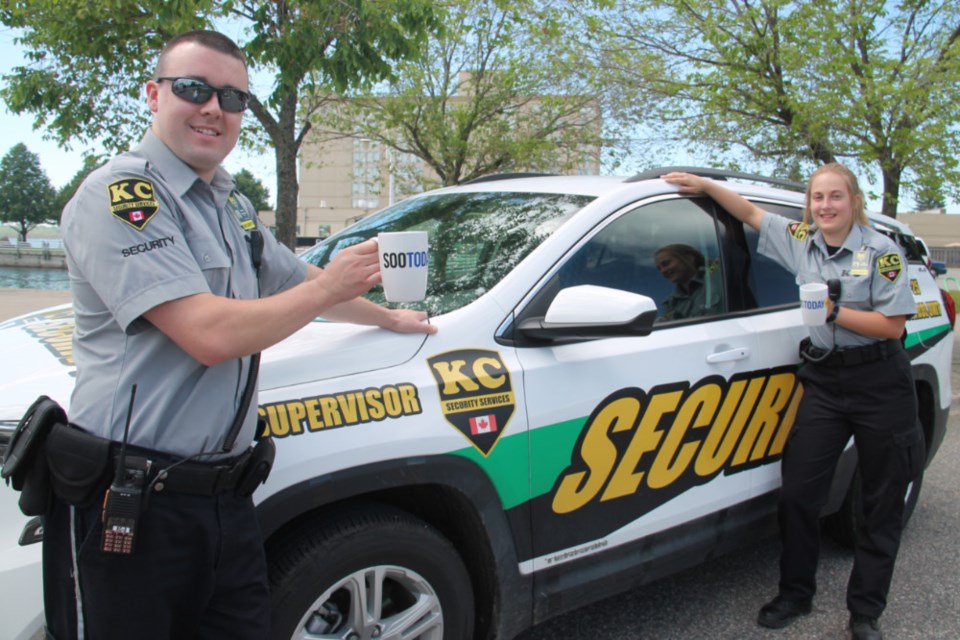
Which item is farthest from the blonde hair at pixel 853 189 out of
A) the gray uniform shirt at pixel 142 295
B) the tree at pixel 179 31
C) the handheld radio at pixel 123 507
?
the tree at pixel 179 31

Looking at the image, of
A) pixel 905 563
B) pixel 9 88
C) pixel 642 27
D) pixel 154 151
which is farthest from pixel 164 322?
pixel 642 27

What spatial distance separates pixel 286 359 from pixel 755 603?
7.85 ft

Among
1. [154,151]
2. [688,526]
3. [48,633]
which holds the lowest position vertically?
[688,526]

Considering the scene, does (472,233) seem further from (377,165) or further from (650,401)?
(377,165)

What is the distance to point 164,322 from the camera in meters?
1.49

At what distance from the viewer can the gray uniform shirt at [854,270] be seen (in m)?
2.94

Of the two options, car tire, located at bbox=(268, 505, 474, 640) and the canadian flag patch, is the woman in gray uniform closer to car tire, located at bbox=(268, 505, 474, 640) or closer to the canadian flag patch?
the canadian flag patch

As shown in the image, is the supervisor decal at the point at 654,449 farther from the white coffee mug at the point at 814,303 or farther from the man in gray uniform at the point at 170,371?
the man in gray uniform at the point at 170,371

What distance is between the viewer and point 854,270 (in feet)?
9.77

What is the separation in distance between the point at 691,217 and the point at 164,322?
7.18 ft

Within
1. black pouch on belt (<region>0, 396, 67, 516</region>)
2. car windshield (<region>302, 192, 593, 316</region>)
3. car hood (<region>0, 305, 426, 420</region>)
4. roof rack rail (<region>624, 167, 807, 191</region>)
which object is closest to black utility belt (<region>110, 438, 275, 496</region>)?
black pouch on belt (<region>0, 396, 67, 516</region>)

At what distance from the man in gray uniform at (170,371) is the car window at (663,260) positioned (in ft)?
3.98

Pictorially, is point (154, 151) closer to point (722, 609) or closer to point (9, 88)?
point (722, 609)

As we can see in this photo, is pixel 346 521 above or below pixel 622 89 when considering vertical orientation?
below
